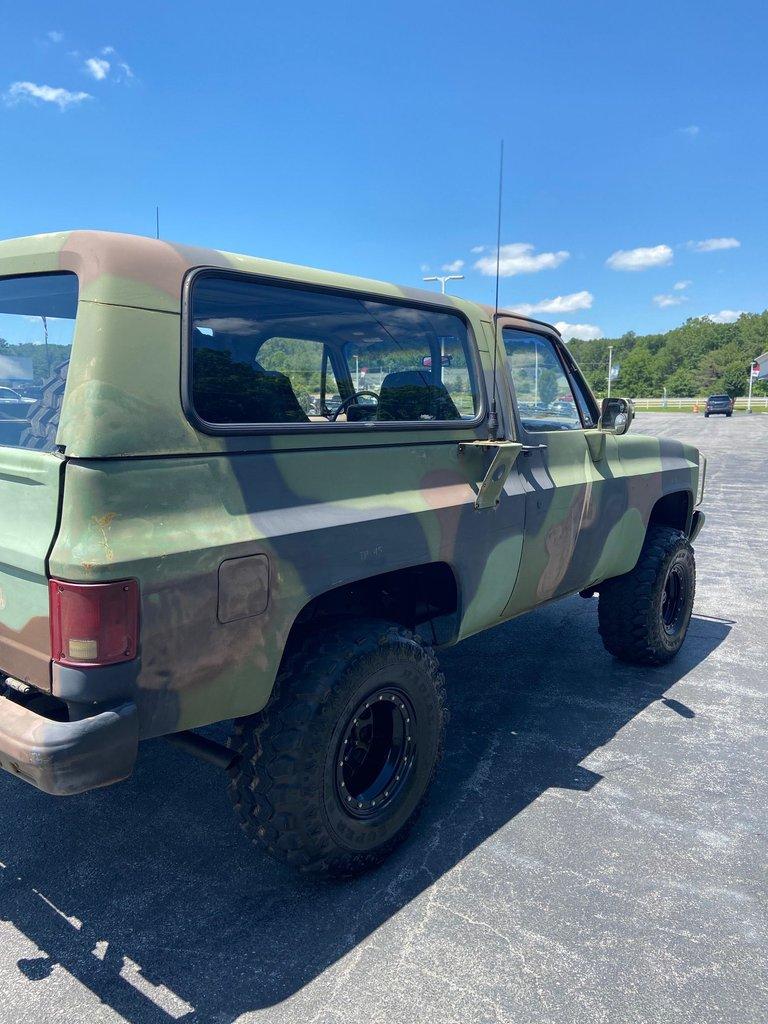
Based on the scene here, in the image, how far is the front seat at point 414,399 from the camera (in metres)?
2.85

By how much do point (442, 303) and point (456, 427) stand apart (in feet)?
1.74

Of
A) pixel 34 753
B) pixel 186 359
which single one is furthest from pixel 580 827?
pixel 186 359

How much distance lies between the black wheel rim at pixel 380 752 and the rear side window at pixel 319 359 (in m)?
1.03

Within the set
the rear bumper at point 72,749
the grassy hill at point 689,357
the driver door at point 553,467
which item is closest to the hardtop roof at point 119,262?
the rear bumper at point 72,749

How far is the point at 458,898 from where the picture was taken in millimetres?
2482

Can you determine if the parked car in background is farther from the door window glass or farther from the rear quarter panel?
the door window glass

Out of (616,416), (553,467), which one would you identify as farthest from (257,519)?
(616,416)

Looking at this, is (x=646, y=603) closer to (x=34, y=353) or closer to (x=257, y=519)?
(x=257, y=519)

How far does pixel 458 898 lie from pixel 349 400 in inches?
71.1

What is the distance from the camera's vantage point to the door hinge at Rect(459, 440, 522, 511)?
2.98 meters

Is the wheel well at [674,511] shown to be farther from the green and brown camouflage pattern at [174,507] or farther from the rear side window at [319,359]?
the green and brown camouflage pattern at [174,507]

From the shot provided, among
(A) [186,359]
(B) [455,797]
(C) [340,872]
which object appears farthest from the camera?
(B) [455,797]

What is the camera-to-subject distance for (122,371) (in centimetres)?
195

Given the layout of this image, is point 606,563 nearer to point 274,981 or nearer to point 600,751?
point 600,751
